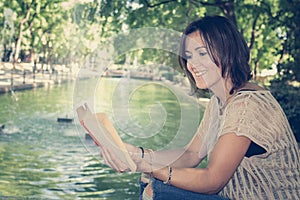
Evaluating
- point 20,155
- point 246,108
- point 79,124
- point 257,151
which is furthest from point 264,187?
point 20,155

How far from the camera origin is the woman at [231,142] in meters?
2.55

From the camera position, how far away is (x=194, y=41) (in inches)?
111

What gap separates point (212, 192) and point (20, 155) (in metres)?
7.77

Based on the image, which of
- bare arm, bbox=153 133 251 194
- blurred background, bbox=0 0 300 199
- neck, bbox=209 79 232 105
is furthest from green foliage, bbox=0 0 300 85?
bare arm, bbox=153 133 251 194

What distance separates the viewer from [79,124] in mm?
2588

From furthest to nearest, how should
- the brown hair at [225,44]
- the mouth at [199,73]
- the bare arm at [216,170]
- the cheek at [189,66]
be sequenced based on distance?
1. the cheek at [189,66]
2. the mouth at [199,73]
3. the brown hair at [225,44]
4. the bare arm at [216,170]

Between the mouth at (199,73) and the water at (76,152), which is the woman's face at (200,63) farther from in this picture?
the water at (76,152)

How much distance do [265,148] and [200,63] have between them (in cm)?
53

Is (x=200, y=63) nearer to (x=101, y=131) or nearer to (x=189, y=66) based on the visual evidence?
(x=189, y=66)

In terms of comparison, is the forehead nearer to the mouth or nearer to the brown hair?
the brown hair

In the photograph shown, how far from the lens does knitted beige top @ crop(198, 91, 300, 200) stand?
2.61 metres

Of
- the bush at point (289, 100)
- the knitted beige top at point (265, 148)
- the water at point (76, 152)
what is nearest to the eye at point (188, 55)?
the water at point (76, 152)

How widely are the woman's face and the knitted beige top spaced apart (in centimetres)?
18

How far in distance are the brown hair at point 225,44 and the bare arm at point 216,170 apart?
395 mm
